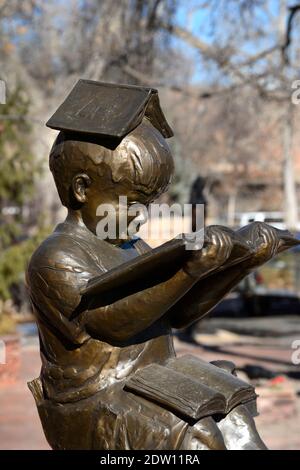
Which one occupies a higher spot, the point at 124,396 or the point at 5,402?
the point at 124,396

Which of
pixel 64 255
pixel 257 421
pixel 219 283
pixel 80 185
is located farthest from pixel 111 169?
pixel 257 421

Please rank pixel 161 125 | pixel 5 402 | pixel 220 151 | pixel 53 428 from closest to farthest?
pixel 53 428 < pixel 161 125 < pixel 5 402 < pixel 220 151

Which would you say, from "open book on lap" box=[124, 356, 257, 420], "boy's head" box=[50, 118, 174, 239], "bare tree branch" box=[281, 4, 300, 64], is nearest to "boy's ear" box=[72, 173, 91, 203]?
"boy's head" box=[50, 118, 174, 239]

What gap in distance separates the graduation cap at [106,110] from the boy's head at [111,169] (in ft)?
0.16

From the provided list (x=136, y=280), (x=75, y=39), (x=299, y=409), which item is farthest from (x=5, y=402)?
(x=136, y=280)

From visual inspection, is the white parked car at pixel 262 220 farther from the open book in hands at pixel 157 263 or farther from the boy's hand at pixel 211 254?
the boy's hand at pixel 211 254

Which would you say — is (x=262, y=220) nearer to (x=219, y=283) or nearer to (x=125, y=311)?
(x=219, y=283)

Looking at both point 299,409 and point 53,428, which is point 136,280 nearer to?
point 53,428

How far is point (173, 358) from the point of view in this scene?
2580mm

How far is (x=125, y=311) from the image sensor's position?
7.55 feet

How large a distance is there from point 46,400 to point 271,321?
13.0 meters

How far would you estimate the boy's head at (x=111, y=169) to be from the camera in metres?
2.47

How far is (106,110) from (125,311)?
70cm

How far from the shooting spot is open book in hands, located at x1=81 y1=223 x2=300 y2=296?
2.15m
